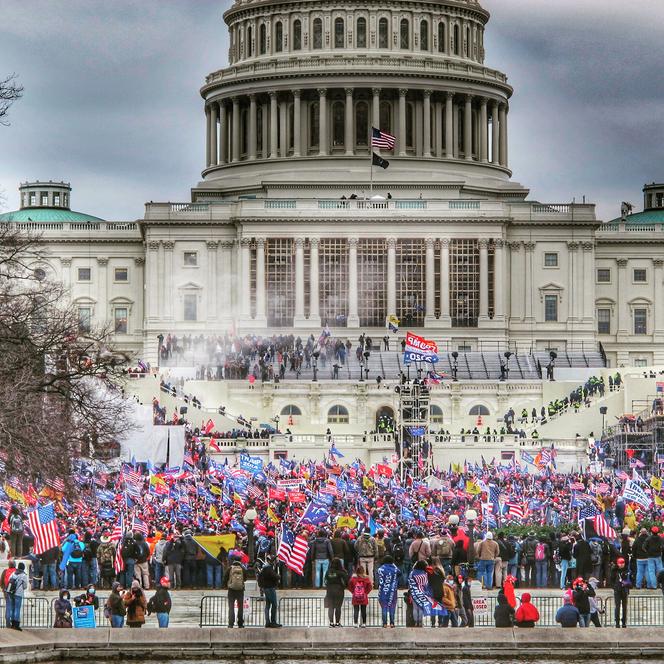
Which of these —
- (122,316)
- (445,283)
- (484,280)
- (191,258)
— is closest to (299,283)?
(191,258)

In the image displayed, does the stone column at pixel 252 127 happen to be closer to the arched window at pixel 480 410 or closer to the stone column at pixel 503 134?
the stone column at pixel 503 134

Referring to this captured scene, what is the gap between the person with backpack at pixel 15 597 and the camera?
47156 millimetres

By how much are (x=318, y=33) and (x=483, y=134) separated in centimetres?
1309

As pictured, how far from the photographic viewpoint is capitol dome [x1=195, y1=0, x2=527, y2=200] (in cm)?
15475

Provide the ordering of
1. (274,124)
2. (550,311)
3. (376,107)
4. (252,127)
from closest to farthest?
(550,311), (376,107), (274,124), (252,127)

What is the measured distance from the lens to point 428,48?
160 m

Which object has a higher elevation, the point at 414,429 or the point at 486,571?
the point at 414,429

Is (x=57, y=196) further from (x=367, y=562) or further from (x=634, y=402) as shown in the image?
(x=367, y=562)

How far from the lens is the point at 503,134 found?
530 ft

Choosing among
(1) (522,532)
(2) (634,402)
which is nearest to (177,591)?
(1) (522,532)

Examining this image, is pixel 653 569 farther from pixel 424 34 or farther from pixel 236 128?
pixel 424 34

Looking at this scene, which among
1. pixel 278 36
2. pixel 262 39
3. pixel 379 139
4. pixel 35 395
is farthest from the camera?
pixel 262 39

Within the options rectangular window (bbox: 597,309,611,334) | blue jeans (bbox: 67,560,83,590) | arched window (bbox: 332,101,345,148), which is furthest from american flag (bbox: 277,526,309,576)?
arched window (bbox: 332,101,345,148)

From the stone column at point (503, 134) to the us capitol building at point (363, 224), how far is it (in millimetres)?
149
